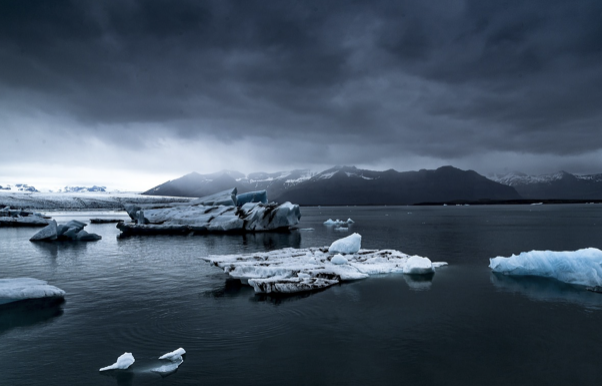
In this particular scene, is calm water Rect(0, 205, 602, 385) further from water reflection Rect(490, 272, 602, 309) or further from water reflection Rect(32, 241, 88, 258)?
water reflection Rect(32, 241, 88, 258)

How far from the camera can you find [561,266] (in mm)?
17000

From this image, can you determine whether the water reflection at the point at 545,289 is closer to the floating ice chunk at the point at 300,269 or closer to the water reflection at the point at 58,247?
the floating ice chunk at the point at 300,269

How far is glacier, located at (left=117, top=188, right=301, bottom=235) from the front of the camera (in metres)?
44.9

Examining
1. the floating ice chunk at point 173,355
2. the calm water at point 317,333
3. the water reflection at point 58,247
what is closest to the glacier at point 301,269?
the calm water at point 317,333

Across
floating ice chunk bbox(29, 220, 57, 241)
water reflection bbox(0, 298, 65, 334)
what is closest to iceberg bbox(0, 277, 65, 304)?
water reflection bbox(0, 298, 65, 334)

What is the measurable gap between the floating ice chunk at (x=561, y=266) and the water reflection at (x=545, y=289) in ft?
1.21

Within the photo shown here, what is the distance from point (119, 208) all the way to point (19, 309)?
14980 cm

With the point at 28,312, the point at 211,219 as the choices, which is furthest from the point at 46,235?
the point at 28,312

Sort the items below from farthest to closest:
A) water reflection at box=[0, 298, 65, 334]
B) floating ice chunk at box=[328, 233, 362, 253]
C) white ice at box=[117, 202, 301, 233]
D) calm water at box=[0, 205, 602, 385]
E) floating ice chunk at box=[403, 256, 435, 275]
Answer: white ice at box=[117, 202, 301, 233], floating ice chunk at box=[328, 233, 362, 253], floating ice chunk at box=[403, 256, 435, 275], water reflection at box=[0, 298, 65, 334], calm water at box=[0, 205, 602, 385]

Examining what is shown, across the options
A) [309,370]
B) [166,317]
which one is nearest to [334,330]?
[309,370]

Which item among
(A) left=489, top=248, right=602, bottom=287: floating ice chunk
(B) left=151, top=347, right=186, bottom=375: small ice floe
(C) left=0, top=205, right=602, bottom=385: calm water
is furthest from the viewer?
(A) left=489, top=248, right=602, bottom=287: floating ice chunk

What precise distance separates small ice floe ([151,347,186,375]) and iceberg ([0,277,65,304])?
8861 mm

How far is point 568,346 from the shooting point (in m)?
9.19

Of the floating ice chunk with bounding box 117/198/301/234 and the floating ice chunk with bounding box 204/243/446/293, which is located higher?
the floating ice chunk with bounding box 117/198/301/234
